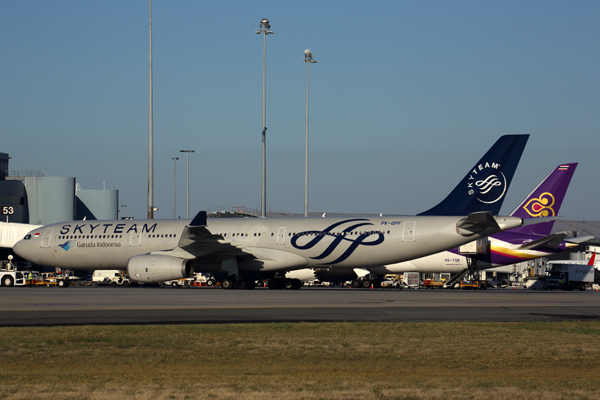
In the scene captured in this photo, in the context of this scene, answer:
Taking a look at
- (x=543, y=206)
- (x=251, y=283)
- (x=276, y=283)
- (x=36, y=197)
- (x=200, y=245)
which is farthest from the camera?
(x=36, y=197)

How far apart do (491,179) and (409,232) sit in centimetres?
564

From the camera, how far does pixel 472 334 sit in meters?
13.1

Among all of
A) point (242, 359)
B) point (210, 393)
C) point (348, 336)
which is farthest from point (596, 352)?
point (210, 393)

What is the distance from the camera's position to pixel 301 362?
9.78 m

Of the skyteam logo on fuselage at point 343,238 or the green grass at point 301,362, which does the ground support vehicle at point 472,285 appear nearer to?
the skyteam logo on fuselage at point 343,238

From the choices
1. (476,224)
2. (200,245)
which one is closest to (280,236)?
(200,245)

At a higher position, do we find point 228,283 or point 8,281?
point 228,283

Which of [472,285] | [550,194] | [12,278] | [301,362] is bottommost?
[472,285]

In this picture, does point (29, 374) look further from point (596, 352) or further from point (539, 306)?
point (539, 306)

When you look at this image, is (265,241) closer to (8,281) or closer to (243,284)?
(243,284)

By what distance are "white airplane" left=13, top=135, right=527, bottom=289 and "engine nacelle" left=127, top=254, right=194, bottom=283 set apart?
2.0 inches

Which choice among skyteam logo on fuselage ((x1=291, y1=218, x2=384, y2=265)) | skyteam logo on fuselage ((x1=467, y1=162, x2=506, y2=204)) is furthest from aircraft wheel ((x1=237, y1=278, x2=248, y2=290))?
skyteam logo on fuselage ((x1=467, y1=162, x2=506, y2=204))

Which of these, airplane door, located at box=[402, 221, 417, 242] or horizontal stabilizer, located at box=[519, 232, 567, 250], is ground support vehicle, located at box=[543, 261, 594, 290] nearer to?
horizontal stabilizer, located at box=[519, 232, 567, 250]

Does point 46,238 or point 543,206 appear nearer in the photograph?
point 46,238
